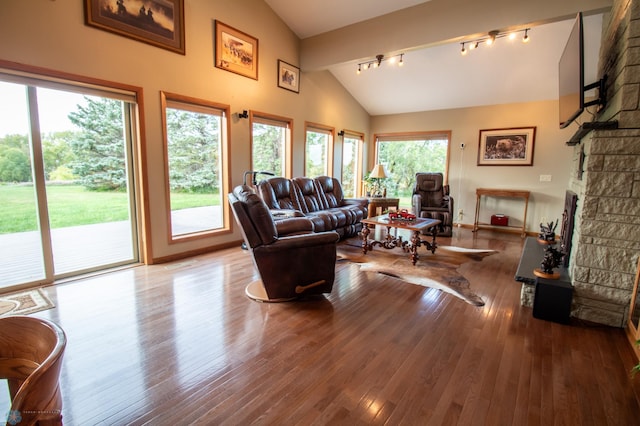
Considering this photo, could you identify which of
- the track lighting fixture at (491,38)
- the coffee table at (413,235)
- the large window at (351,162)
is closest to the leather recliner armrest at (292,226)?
the coffee table at (413,235)

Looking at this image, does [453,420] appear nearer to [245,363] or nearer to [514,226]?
[245,363]

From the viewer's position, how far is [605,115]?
8.92ft

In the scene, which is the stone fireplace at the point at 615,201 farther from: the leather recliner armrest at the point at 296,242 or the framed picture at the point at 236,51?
the framed picture at the point at 236,51

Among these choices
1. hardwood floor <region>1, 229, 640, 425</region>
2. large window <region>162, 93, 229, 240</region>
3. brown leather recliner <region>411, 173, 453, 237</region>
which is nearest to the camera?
hardwood floor <region>1, 229, 640, 425</region>

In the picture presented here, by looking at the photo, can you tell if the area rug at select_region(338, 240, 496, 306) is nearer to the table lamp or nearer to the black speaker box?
the black speaker box

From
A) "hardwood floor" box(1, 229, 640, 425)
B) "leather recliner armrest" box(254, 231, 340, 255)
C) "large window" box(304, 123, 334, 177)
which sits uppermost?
"large window" box(304, 123, 334, 177)

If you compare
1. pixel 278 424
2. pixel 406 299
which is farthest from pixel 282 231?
pixel 278 424

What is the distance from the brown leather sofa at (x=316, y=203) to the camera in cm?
455

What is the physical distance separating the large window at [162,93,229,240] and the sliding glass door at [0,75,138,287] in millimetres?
507

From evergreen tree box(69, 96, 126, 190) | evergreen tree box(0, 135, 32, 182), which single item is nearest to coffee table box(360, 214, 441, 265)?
evergreen tree box(69, 96, 126, 190)

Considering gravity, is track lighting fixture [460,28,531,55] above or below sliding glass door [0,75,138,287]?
above

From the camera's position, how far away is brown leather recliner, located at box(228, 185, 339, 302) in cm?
264

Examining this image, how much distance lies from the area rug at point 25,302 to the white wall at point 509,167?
6.81 meters

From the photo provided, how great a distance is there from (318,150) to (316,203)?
1.65 meters
